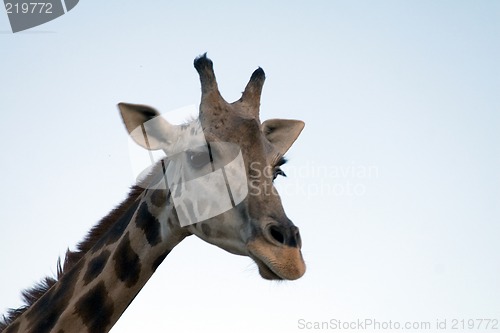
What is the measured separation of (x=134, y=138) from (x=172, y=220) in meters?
0.91

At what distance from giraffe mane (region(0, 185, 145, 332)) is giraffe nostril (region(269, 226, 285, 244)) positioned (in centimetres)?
194

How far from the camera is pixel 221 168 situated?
23.4ft

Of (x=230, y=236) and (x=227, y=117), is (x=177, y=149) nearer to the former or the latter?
(x=227, y=117)

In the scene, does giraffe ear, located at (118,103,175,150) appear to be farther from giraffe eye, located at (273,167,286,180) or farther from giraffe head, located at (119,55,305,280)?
giraffe eye, located at (273,167,286,180)

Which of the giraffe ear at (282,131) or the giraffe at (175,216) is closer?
the giraffe at (175,216)

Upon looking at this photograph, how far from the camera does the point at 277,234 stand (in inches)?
256

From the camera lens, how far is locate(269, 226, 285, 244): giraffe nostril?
6.44 metres

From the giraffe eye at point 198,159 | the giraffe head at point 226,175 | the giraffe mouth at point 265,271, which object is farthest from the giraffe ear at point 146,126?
the giraffe mouth at point 265,271

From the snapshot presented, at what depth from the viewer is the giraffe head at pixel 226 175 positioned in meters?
6.51

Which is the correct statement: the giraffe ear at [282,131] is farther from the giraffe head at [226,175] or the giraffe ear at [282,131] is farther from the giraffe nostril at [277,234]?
the giraffe nostril at [277,234]

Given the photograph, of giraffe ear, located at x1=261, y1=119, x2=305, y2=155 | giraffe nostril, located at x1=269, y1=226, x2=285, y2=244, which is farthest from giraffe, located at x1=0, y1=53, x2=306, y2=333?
giraffe ear, located at x1=261, y1=119, x2=305, y2=155

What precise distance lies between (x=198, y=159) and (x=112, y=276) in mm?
1327

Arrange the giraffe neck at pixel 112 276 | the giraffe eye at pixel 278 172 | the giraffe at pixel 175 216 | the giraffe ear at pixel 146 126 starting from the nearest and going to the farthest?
the giraffe at pixel 175 216
the giraffe neck at pixel 112 276
the giraffe eye at pixel 278 172
the giraffe ear at pixel 146 126

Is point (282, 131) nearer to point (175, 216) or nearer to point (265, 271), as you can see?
point (175, 216)
